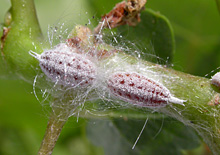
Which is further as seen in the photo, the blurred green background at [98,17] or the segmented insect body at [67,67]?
the blurred green background at [98,17]

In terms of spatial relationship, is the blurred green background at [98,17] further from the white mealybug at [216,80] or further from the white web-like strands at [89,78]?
the white mealybug at [216,80]

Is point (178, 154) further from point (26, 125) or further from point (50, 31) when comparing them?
point (26, 125)

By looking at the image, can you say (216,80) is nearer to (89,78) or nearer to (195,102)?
(195,102)

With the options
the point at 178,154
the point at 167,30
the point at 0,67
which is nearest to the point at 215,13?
the point at 167,30

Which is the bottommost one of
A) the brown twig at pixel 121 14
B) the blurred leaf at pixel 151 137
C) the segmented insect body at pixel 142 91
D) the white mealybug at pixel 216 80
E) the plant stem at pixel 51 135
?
the blurred leaf at pixel 151 137

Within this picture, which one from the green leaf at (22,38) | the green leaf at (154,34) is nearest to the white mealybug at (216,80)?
the green leaf at (154,34)

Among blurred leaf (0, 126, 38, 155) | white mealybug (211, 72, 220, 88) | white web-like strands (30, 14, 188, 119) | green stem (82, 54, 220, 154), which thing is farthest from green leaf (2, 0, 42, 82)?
blurred leaf (0, 126, 38, 155)
